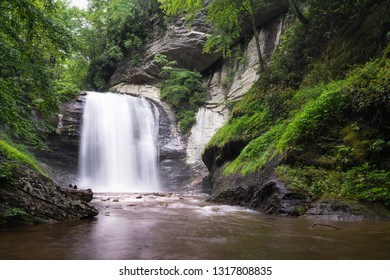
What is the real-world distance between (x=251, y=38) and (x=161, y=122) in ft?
29.6

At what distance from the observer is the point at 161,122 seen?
69.4 ft

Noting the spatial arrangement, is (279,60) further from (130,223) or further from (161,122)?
(161,122)

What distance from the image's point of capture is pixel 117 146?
18547 mm

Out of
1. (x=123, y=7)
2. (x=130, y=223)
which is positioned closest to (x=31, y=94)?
(x=130, y=223)

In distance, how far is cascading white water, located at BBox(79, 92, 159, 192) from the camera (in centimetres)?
1759

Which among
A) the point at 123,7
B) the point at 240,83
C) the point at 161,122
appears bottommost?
the point at 161,122

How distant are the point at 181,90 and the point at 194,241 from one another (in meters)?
19.2

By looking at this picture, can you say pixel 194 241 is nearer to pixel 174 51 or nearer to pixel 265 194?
pixel 265 194

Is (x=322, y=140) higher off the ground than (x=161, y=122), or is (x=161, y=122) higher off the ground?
(x=161, y=122)

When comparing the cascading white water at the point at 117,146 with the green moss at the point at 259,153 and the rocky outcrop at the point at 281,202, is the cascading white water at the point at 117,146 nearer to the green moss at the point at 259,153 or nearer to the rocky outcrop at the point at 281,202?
the green moss at the point at 259,153

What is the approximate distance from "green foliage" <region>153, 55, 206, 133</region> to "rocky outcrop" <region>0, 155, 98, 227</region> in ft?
54.8

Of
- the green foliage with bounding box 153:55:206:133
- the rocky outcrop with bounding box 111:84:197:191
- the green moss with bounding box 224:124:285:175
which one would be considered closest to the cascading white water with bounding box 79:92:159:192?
the rocky outcrop with bounding box 111:84:197:191

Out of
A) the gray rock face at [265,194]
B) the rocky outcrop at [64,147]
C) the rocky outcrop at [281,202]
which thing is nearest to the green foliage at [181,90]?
the rocky outcrop at [64,147]

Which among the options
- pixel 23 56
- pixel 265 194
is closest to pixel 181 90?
pixel 265 194
